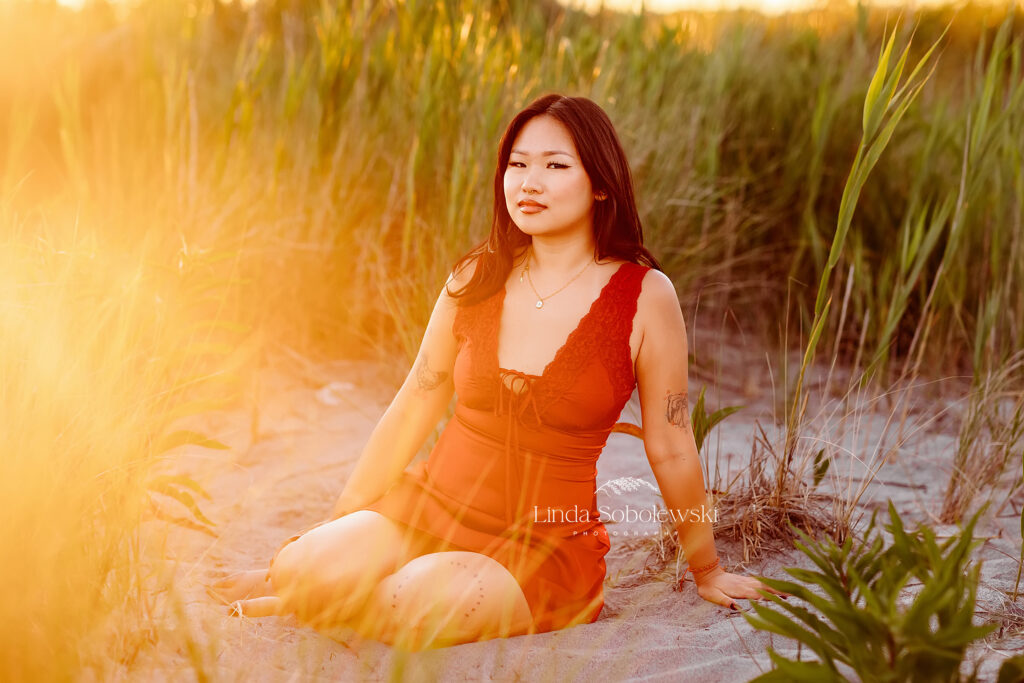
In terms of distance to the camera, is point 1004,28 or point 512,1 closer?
point 1004,28

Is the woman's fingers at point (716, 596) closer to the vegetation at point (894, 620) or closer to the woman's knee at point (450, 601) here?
the woman's knee at point (450, 601)

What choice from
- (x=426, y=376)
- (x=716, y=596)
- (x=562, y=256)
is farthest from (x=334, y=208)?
(x=716, y=596)

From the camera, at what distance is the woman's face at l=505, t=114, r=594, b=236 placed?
1752mm

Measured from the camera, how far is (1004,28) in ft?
7.38

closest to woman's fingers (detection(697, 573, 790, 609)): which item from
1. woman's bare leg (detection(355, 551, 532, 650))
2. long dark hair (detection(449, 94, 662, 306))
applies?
woman's bare leg (detection(355, 551, 532, 650))

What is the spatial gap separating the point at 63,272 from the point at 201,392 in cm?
127

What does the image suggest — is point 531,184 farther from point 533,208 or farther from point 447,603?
point 447,603

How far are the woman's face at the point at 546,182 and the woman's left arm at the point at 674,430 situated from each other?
21cm

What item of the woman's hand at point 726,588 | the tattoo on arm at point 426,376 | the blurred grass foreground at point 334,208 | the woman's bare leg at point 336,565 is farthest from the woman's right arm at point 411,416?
the woman's hand at point 726,588

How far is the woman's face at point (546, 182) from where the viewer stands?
5.75 feet

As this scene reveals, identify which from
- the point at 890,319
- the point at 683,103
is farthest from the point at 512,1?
the point at 890,319

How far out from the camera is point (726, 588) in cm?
177

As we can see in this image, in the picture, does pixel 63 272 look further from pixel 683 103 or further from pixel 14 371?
pixel 683 103

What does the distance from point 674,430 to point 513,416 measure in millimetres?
317
